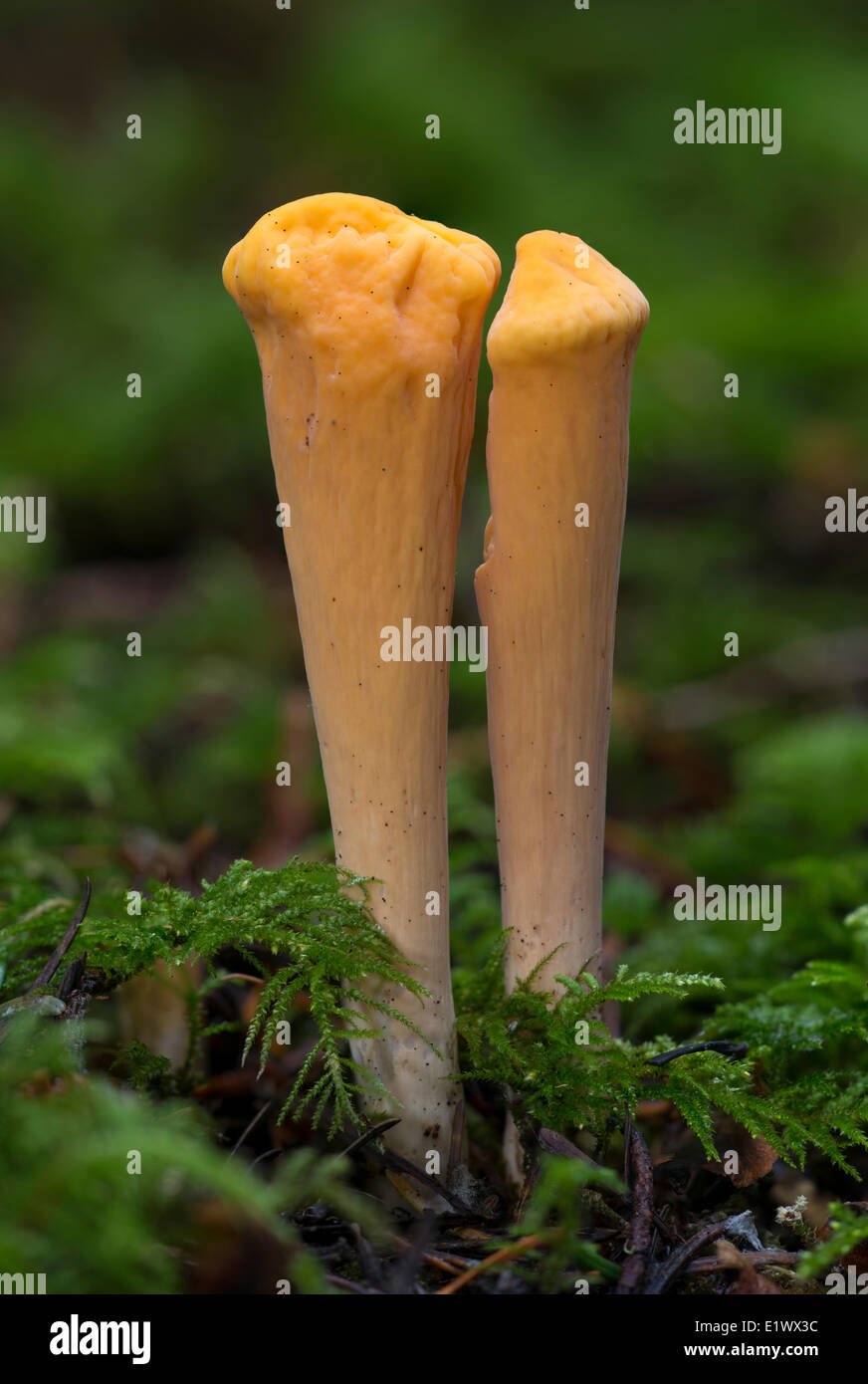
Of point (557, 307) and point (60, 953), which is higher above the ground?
point (557, 307)

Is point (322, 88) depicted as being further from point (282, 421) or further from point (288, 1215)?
point (288, 1215)

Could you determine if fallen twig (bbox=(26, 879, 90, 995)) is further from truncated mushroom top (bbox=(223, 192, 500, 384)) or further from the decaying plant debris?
truncated mushroom top (bbox=(223, 192, 500, 384))

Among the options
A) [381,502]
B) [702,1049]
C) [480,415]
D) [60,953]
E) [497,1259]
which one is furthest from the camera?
[480,415]

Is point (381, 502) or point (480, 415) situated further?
point (480, 415)

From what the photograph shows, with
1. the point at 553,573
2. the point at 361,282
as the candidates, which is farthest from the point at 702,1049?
the point at 361,282

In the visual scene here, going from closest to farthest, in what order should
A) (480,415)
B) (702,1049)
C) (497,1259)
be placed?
(497,1259) → (702,1049) → (480,415)

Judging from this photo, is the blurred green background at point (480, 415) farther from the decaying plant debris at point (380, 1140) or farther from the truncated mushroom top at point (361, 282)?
the truncated mushroom top at point (361, 282)

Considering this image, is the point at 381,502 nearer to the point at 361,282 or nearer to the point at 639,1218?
the point at 361,282
